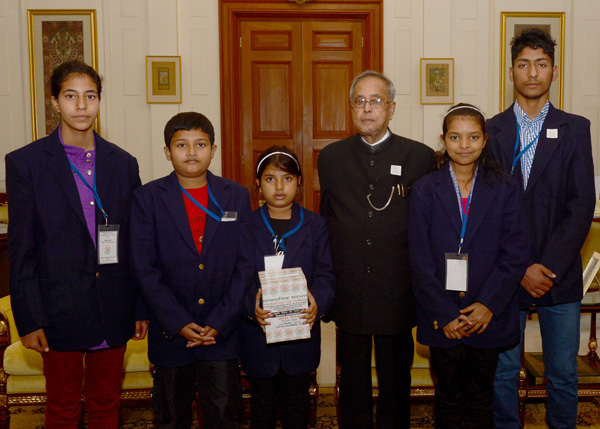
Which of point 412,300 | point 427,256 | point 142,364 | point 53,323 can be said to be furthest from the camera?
point 142,364

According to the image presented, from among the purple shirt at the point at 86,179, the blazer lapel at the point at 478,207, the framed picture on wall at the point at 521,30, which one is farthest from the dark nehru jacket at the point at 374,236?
the framed picture on wall at the point at 521,30

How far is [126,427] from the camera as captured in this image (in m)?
2.73

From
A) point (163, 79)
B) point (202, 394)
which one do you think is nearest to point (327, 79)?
point (163, 79)

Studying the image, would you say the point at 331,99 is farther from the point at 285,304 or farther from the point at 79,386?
the point at 79,386

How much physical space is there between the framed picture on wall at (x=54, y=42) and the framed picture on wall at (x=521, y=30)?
4326mm

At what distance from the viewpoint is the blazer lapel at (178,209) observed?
205 cm

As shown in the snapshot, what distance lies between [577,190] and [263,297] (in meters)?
1.33

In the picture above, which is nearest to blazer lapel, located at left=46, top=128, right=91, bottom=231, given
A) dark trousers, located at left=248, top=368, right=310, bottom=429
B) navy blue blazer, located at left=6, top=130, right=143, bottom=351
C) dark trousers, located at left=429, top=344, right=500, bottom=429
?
navy blue blazer, located at left=6, top=130, right=143, bottom=351

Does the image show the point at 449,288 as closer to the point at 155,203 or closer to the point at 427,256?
the point at 427,256

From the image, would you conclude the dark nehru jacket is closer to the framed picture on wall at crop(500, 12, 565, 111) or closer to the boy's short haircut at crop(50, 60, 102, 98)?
the boy's short haircut at crop(50, 60, 102, 98)

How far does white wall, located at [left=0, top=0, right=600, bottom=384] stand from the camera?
555cm

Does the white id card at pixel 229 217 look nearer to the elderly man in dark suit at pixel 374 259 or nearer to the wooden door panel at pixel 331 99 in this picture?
the elderly man in dark suit at pixel 374 259

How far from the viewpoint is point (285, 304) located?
6.68 feet

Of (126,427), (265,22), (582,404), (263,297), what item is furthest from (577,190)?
(265,22)
